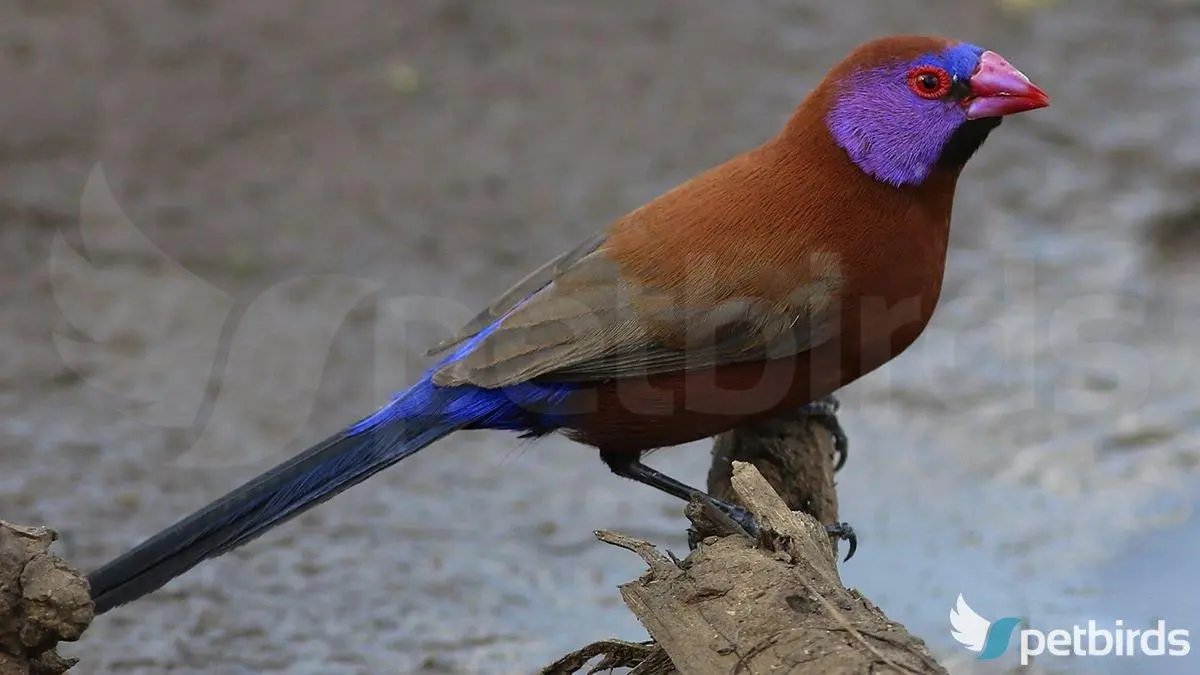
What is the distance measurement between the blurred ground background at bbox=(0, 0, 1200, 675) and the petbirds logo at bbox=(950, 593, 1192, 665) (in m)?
0.04

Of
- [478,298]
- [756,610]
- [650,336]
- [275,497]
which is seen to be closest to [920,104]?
[650,336]

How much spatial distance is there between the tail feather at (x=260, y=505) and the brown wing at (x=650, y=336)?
0.59ft

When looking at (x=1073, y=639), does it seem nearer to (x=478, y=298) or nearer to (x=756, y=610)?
(x=756, y=610)

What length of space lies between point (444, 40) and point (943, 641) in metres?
3.83

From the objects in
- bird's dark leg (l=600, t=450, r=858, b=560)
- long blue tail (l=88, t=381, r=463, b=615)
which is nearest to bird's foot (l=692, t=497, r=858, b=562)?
bird's dark leg (l=600, t=450, r=858, b=560)

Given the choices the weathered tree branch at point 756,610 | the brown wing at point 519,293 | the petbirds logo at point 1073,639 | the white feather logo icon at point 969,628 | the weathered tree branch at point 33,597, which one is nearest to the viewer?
the weathered tree branch at point 756,610

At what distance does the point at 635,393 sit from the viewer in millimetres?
3475

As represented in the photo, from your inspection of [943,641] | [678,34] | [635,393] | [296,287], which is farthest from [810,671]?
[678,34]

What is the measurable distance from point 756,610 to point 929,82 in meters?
1.49

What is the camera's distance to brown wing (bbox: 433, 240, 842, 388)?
3438mm

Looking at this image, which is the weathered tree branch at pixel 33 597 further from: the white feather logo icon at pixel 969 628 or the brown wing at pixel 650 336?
the white feather logo icon at pixel 969 628

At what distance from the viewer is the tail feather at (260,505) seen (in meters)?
3.22

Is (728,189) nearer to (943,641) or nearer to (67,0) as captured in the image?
(943,641)

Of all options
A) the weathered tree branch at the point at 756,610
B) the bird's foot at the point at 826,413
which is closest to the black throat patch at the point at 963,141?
the bird's foot at the point at 826,413
